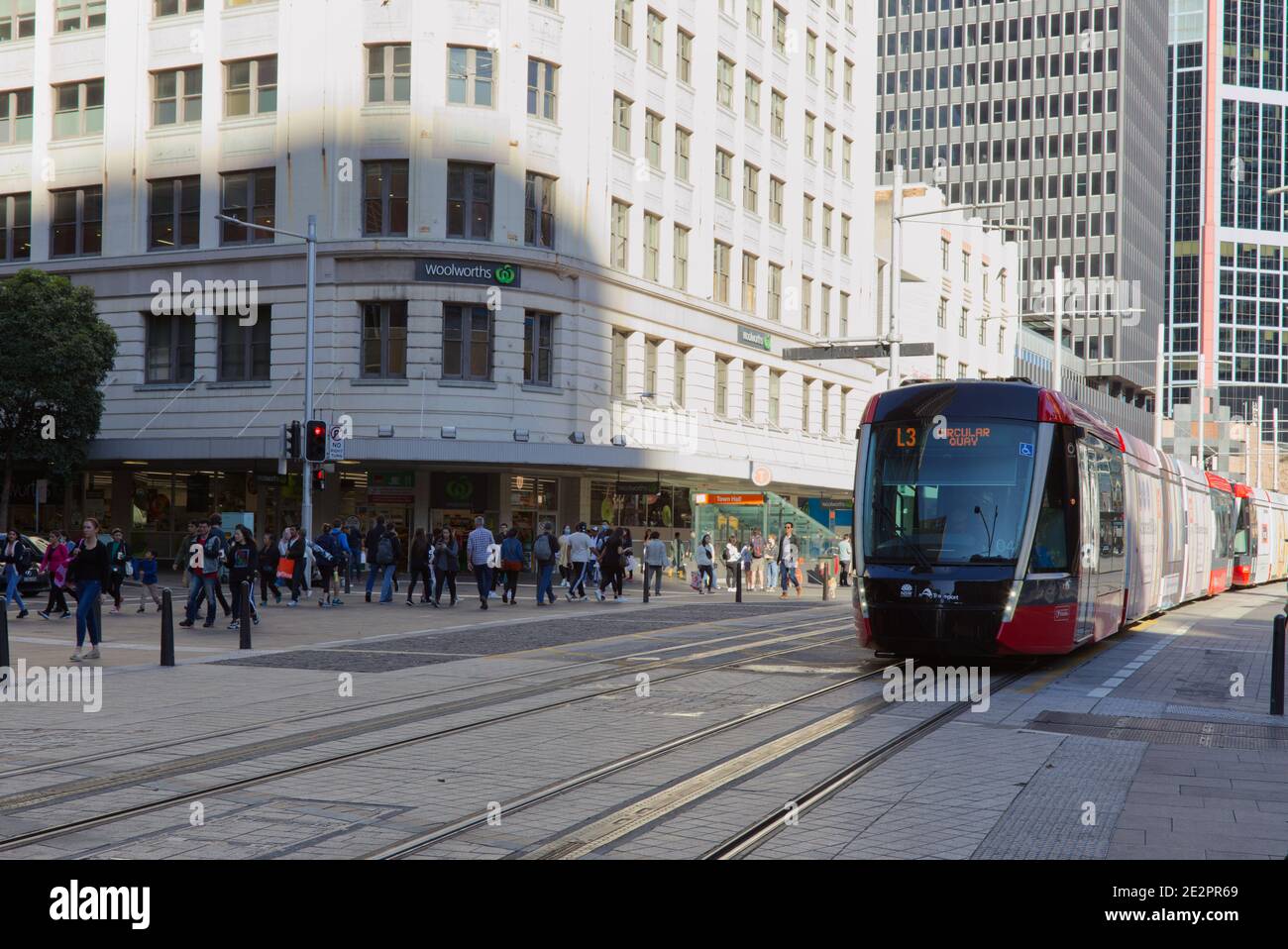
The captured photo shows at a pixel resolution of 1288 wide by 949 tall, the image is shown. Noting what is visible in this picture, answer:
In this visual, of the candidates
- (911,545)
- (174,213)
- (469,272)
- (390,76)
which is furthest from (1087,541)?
(174,213)

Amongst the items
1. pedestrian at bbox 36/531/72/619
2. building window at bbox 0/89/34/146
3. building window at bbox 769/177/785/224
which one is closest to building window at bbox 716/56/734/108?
building window at bbox 769/177/785/224

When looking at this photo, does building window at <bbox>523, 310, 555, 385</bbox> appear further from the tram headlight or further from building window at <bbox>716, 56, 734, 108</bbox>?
the tram headlight

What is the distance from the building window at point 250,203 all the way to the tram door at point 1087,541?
96.9ft

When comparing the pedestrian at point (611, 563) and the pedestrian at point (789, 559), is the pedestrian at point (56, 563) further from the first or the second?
the pedestrian at point (789, 559)

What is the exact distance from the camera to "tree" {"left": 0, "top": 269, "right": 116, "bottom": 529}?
1528 inches

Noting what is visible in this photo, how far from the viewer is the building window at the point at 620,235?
Result: 1726 inches

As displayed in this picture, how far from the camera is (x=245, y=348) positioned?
41.5m

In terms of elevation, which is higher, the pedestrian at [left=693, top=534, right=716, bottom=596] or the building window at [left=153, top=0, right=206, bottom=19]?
the building window at [left=153, top=0, right=206, bottom=19]

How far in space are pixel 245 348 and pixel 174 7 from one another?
10560mm

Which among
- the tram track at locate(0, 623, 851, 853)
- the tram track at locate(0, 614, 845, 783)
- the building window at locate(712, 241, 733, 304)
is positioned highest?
the building window at locate(712, 241, 733, 304)

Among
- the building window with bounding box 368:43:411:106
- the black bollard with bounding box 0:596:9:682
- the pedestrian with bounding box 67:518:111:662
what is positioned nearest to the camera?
the black bollard with bounding box 0:596:9:682

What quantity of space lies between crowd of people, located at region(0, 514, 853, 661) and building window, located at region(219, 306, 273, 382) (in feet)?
21.5
